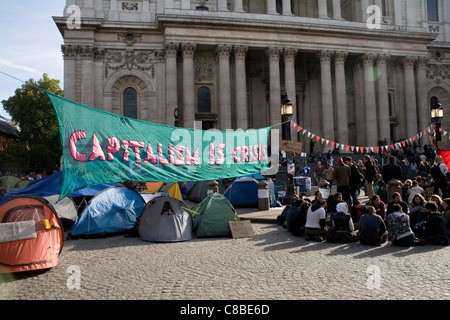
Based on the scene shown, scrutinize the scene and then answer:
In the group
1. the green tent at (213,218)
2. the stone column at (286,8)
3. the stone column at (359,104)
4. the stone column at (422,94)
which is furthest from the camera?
the stone column at (422,94)

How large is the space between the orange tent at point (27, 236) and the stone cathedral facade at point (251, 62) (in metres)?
22.6

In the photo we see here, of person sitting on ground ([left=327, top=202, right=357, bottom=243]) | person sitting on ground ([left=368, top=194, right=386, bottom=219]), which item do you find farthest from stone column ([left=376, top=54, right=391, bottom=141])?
person sitting on ground ([left=327, top=202, right=357, bottom=243])

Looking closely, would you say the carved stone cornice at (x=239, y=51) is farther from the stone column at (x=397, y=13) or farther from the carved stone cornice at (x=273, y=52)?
the stone column at (x=397, y=13)

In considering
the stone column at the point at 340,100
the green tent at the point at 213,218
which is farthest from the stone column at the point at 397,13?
the green tent at the point at 213,218

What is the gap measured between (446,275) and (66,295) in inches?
265

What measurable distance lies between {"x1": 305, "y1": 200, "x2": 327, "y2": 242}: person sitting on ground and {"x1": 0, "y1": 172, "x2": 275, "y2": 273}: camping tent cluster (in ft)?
7.68

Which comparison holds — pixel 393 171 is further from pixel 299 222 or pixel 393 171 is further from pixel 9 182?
pixel 9 182

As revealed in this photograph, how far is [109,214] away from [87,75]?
22.0 metres

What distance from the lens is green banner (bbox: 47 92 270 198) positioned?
8.21m

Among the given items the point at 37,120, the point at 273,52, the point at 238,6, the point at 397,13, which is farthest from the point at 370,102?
the point at 37,120

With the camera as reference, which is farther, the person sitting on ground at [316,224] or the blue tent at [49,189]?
the blue tent at [49,189]

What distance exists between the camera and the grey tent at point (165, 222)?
10.7 meters

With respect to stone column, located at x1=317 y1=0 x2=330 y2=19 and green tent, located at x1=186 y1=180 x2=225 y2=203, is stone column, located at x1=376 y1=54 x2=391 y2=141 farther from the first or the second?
green tent, located at x1=186 y1=180 x2=225 y2=203

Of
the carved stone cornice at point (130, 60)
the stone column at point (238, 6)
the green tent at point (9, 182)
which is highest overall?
the stone column at point (238, 6)
